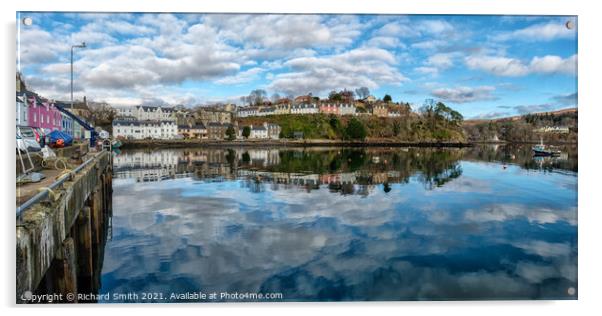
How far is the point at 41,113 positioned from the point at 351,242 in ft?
16.8

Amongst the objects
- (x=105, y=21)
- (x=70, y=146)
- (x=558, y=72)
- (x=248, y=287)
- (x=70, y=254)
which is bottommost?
(x=248, y=287)

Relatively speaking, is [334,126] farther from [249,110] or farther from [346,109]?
[249,110]

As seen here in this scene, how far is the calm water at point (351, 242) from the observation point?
5293 millimetres

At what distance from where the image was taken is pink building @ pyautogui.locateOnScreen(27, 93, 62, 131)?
533cm

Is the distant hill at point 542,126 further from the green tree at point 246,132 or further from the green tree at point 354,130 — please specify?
the green tree at point 246,132

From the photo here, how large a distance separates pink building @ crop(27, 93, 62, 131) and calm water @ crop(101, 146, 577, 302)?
228 centimetres

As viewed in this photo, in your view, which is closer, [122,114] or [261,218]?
[261,218]

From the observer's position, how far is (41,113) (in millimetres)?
5688

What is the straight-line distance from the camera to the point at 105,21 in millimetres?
5594

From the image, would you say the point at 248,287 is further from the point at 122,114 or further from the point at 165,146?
the point at 165,146

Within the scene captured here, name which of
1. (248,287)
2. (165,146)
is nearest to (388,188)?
(248,287)

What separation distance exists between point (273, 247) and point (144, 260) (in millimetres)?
1986

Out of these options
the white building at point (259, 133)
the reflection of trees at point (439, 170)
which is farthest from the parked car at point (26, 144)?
the white building at point (259, 133)

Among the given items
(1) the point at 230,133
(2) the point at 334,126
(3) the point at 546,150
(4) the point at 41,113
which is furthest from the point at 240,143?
(4) the point at 41,113
